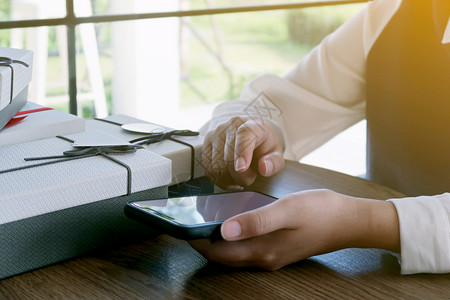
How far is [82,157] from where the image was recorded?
0.67 metres

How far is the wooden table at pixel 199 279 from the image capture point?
1.86 feet

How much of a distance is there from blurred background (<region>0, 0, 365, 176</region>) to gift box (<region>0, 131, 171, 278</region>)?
20.2 inches

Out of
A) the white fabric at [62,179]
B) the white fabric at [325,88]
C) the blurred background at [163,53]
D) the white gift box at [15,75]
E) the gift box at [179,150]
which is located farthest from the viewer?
the blurred background at [163,53]

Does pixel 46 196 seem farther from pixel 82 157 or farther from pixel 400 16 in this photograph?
pixel 400 16

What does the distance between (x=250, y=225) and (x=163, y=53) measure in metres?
2.19

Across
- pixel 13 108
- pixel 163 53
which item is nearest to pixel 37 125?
pixel 13 108

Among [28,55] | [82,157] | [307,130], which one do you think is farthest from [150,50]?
[82,157]

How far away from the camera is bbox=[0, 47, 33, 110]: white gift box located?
0.67 meters

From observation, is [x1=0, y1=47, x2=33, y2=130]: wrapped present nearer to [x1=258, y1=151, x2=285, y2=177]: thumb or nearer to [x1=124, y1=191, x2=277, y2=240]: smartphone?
[x1=124, y1=191, x2=277, y2=240]: smartphone

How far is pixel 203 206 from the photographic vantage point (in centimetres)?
67

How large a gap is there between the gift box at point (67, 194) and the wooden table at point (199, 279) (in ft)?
0.07

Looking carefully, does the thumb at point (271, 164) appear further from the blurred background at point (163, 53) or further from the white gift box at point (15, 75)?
the blurred background at point (163, 53)

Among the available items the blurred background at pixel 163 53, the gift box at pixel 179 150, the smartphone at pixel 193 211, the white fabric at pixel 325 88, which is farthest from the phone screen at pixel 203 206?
the blurred background at pixel 163 53

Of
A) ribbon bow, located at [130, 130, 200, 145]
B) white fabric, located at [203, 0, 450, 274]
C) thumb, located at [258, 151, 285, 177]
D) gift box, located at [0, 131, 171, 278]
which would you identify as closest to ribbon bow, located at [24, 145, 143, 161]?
gift box, located at [0, 131, 171, 278]
